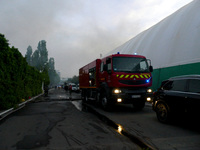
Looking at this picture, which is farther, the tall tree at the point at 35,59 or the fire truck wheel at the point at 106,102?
the tall tree at the point at 35,59

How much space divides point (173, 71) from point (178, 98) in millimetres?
7613

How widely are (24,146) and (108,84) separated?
5226mm

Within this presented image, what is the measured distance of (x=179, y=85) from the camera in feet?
18.3

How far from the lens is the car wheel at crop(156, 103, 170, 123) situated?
5773mm

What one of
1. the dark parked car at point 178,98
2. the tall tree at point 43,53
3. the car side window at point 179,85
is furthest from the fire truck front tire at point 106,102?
the tall tree at point 43,53

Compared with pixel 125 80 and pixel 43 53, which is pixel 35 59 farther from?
pixel 125 80

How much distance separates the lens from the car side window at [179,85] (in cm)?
539

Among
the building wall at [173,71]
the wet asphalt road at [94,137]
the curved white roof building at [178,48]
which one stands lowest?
the wet asphalt road at [94,137]

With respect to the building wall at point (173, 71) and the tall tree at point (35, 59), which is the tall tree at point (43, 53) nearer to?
the tall tree at point (35, 59)

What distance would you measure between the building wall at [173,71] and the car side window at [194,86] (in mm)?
6073

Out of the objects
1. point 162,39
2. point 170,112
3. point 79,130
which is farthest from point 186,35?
point 79,130

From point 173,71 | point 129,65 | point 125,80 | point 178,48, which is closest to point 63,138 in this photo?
point 125,80

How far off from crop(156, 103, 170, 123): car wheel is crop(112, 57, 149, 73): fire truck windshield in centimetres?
258

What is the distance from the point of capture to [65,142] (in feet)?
13.6
